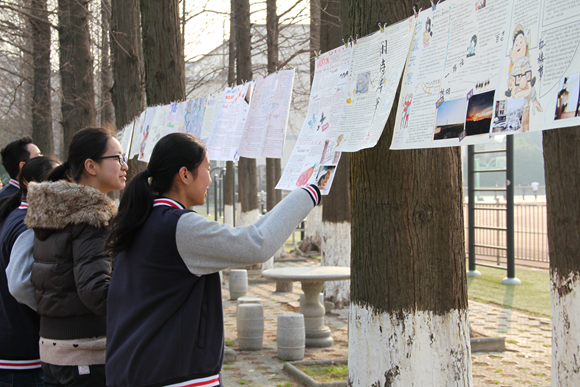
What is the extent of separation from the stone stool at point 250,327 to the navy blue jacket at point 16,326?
390 centimetres

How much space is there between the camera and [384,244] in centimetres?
A: 307

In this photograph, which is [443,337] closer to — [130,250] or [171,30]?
[130,250]

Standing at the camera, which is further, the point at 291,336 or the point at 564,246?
the point at 291,336

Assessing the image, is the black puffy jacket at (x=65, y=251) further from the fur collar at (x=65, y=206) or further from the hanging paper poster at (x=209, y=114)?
the hanging paper poster at (x=209, y=114)

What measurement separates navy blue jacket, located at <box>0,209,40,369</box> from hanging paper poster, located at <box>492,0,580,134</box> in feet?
8.29

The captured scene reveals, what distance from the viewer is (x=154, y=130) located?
21.7 feet

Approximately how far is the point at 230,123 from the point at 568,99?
10.3 ft

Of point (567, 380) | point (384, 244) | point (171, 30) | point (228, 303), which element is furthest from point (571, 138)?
point (228, 303)

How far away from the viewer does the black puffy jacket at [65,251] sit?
2.71m

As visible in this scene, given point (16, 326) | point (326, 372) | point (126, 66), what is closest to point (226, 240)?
point (16, 326)

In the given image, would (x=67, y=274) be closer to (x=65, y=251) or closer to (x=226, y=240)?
(x=65, y=251)

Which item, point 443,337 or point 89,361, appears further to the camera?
point 443,337

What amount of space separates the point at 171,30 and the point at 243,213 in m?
7.27

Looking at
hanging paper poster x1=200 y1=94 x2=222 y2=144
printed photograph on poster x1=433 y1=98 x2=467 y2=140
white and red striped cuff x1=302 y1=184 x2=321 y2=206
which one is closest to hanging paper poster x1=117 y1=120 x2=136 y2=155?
hanging paper poster x1=200 y1=94 x2=222 y2=144
